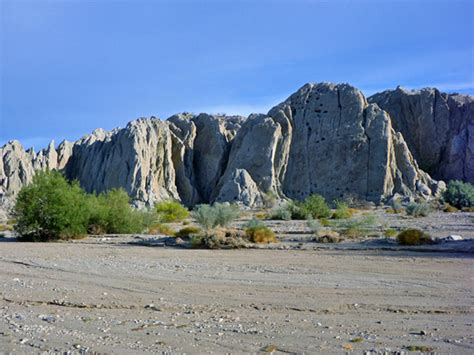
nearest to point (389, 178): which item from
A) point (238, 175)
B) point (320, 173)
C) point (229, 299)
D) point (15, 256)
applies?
point (320, 173)

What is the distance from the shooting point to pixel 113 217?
96.5 feet

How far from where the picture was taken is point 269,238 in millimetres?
22719

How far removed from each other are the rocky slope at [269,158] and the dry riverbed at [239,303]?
36303mm

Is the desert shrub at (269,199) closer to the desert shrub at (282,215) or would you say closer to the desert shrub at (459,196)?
the desert shrub at (282,215)

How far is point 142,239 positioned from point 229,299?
15.1 meters

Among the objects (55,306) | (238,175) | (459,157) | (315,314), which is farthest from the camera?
(459,157)

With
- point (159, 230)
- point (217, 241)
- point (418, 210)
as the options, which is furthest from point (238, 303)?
point (418, 210)

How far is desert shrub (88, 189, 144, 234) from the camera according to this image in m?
29.1

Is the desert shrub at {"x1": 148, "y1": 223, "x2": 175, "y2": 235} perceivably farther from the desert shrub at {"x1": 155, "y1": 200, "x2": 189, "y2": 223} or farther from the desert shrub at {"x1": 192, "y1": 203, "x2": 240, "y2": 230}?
the desert shrub at {"x1": 155, "y1": 200, "x2": 189, "y2": 223}

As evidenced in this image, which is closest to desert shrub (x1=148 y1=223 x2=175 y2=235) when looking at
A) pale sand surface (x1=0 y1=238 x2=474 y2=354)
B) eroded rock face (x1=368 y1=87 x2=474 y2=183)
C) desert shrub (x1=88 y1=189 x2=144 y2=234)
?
desert shrub (x1=88 y1=189 x2=144 y2=234)

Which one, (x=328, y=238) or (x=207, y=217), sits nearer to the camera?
(x=328, y=238)

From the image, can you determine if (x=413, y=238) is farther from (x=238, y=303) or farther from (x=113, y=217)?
(x=113, y=217)

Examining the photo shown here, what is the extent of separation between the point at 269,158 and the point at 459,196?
19261 millimetres

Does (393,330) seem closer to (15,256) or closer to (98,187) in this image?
(15,256)
